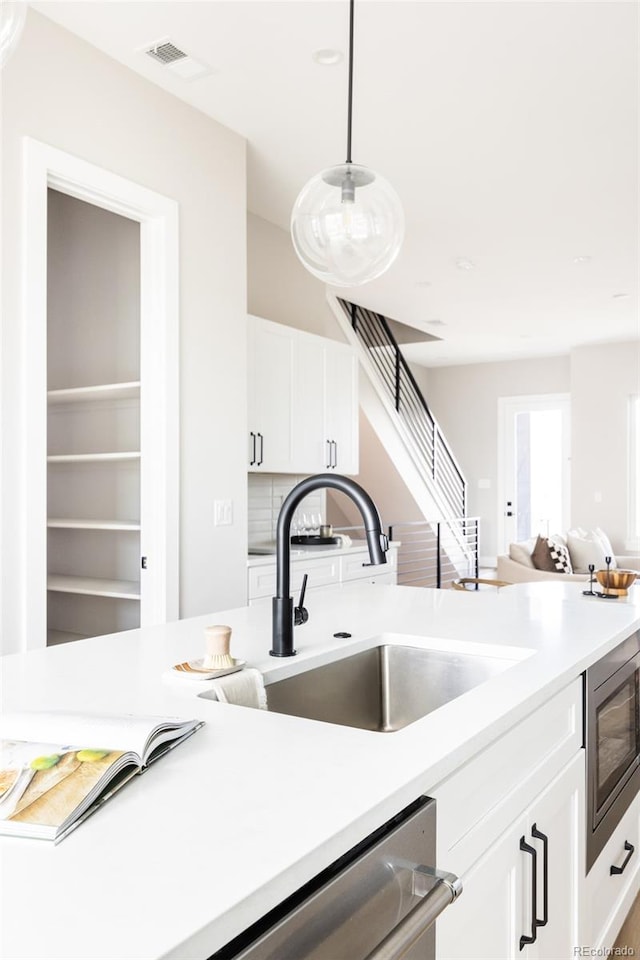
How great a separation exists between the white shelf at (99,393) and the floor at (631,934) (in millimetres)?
2556

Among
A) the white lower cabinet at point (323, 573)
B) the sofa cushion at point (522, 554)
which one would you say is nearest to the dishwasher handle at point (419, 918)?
the white lower cabinet at point (323, 573)

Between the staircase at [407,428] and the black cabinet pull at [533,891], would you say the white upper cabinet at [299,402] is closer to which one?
the staircase at [407,428]

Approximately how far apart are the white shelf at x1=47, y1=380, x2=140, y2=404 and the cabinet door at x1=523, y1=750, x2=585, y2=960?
2309 mm

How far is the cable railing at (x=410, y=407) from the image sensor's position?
7.66 m

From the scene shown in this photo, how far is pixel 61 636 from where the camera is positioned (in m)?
3.77

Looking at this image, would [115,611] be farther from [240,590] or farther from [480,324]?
[480,324]

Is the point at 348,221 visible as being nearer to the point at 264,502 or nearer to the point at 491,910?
the point at 491,910

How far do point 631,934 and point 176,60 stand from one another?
3.35 m

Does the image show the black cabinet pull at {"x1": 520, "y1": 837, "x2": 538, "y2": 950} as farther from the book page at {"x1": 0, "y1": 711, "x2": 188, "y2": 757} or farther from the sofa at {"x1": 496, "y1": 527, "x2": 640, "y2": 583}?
the sofa at {"x1": 496, "y1": 527, "x2": 640, "y2": 583}

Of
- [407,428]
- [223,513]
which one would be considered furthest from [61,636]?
[407,428]

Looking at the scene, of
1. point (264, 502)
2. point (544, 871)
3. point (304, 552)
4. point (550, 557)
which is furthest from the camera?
point (550, 557)

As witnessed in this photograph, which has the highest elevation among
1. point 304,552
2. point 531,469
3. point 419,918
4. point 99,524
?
point 531,469

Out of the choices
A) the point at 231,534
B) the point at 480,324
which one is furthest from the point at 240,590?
the point at 480,324

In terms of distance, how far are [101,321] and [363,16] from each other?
1.88 meters
